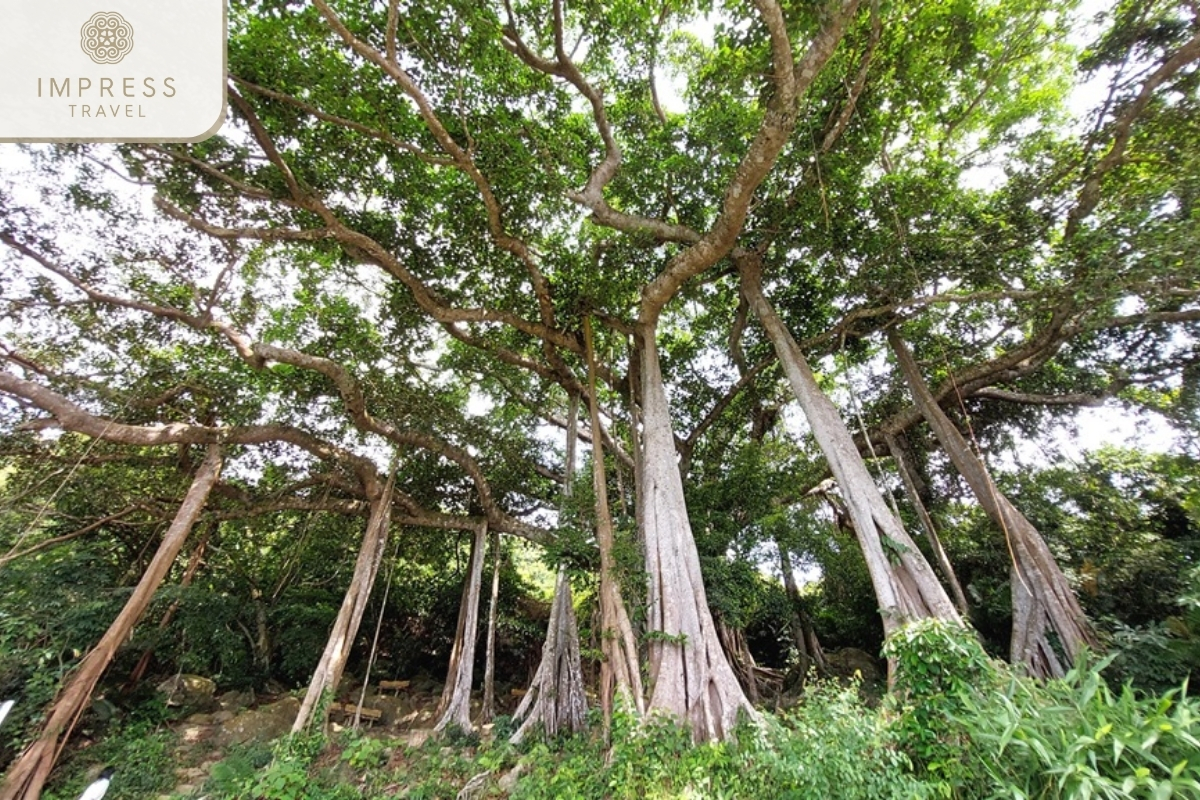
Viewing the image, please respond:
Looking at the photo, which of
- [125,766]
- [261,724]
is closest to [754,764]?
[125,766]

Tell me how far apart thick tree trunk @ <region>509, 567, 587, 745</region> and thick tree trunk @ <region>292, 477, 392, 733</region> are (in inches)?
92.5

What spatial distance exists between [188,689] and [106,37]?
9481mm

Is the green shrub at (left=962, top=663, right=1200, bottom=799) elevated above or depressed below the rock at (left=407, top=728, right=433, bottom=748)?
above

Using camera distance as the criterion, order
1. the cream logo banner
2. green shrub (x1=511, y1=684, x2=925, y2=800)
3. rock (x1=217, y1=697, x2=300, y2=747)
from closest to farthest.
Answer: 1. the cream logo banner
2. green shrub (x1=511, y1=684, x2=925, y2=800)
3. rock (x1=217, y1=697, x2=300, y2=747)

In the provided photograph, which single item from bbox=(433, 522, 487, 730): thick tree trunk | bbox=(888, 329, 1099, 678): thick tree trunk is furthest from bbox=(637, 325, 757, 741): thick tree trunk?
bbox=(433, 522, 487, 730): thick tree trunk

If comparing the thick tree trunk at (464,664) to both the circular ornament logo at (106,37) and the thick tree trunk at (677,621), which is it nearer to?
the thick tree trunk at (677,621)

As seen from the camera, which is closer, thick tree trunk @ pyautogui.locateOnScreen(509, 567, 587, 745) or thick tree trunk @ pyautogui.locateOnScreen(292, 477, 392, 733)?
thick tree trunk @ pyautogui.locateOnScreen(292, 477, 392, 733)

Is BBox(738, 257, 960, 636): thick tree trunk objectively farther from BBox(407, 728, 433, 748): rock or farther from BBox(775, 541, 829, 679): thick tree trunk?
BBox(407, 728, 433, 748): rock

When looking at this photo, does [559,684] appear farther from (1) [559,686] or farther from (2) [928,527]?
(2) [928,527]

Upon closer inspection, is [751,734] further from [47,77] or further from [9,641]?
[9,641]

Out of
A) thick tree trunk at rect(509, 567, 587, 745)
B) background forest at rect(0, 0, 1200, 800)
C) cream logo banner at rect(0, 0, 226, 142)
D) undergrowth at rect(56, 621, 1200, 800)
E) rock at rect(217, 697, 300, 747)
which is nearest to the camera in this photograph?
cream logo banner at rect(0, 0, 226, 142)

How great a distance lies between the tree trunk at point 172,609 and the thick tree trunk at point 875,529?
9.68 m

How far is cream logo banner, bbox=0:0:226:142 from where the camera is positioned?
150 cm

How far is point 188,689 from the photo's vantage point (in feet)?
23.5
